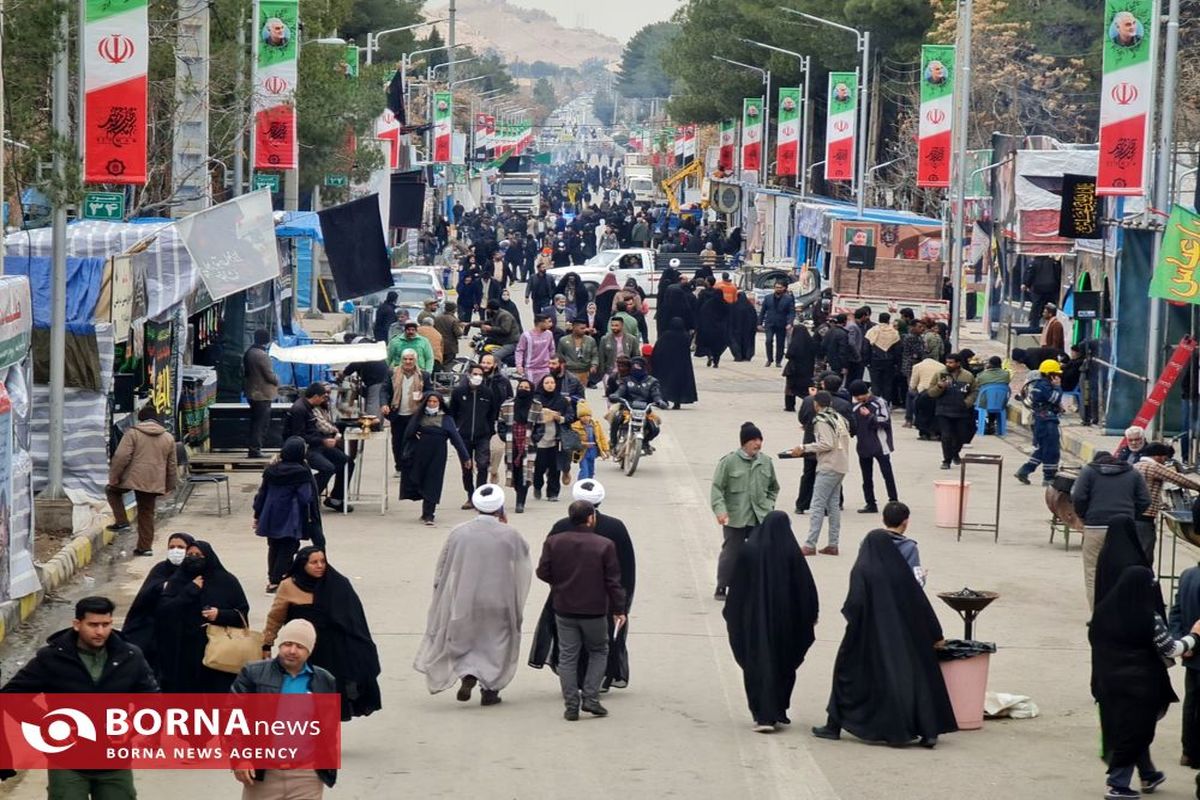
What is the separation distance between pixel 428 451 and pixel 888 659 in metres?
9.12

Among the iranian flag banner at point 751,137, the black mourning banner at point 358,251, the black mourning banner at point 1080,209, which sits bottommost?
the black mourning banner at point 358,251

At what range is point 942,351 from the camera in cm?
2972

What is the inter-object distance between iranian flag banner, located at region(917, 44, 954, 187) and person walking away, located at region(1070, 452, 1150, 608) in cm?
2544

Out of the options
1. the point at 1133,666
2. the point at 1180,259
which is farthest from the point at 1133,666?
the point at 1180,259

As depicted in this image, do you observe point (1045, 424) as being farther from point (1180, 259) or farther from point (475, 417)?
point (475, 417)

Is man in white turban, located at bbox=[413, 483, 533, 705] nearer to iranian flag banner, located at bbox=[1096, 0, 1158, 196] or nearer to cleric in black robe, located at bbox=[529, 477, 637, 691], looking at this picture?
cleric in black robe, located at bbox=[529, 477, 637, 691]

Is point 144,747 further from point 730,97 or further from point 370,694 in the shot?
point 730,97

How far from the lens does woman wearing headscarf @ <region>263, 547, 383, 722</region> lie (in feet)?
36.7

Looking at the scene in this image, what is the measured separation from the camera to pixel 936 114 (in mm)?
40844

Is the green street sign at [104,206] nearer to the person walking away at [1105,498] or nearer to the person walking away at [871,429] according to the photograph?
the person walking away at [871,429]

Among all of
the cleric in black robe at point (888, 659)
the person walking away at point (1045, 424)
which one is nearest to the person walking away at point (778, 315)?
the person walking away at point (1045, 424)

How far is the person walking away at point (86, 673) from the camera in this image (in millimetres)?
9188

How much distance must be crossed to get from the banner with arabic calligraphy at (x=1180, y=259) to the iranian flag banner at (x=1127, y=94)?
3.31 m

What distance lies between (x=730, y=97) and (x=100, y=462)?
2715 inches
